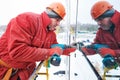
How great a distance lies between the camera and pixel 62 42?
162 centimetres

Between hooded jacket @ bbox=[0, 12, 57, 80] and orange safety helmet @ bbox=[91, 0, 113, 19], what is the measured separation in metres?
0.23

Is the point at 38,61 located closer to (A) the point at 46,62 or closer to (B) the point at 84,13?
(A) the point at 46,62

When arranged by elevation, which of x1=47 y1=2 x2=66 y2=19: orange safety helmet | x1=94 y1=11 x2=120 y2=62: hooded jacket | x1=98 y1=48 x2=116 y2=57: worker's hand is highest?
x1=47 y1=2 x2=66 y2=19: orange safety helmet

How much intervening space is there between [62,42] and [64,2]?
0.69ft

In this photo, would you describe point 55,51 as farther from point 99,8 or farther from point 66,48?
point 99,8

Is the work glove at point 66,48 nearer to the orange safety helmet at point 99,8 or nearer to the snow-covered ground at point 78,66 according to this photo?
the snow-covered ground at point 78,66

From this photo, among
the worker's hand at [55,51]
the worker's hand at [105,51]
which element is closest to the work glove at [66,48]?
the worker's hand at [55,51]

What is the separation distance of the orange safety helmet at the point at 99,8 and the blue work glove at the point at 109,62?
8.4 inches

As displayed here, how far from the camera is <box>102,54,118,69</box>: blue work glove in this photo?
1523 millimetres

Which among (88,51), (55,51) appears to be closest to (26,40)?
(55,51)

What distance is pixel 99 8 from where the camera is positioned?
154 cm

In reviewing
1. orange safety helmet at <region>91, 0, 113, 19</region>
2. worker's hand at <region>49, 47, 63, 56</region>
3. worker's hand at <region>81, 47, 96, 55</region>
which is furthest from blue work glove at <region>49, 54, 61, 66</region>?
orange safety helmet at <region>91, 0, 113, 19</region>

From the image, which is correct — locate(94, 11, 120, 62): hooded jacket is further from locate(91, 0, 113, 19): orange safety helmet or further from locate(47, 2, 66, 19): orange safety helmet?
locate(47, 2, 66, 19): orange safety helmet

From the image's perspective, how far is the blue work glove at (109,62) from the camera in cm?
152
